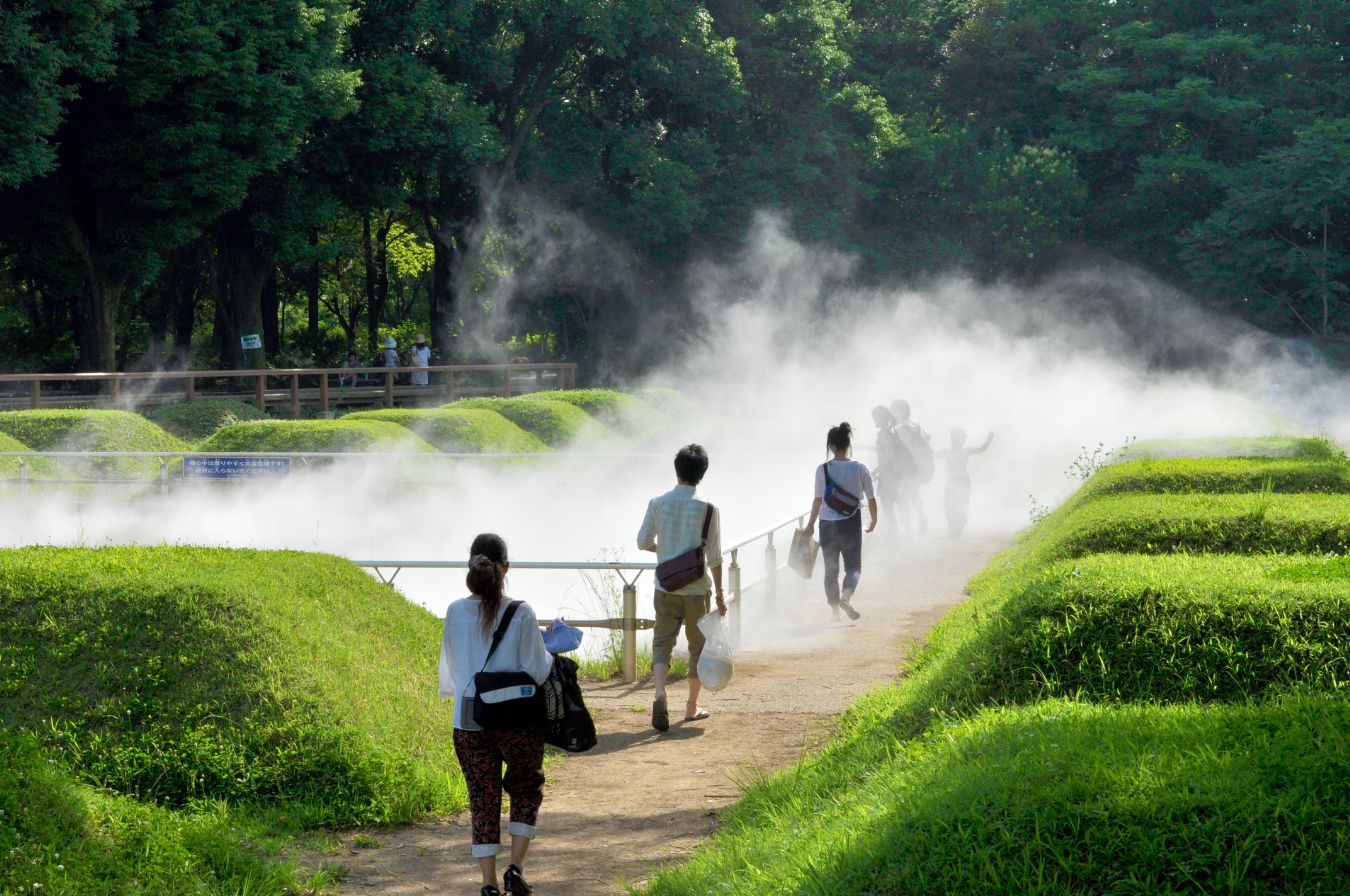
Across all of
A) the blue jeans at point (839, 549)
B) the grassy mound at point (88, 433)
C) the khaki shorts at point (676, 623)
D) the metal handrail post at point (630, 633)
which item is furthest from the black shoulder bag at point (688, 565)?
the grassy mound at point (88, 433)

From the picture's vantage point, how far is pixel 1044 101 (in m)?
54.5

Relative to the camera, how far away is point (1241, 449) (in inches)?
683

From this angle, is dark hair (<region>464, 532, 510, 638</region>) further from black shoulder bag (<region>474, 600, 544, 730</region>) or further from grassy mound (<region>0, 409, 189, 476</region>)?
grassy mound (<region>0, 409, 189, 476</region>)

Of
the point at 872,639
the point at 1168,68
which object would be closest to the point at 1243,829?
the point at 872,639

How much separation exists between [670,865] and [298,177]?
113 feet

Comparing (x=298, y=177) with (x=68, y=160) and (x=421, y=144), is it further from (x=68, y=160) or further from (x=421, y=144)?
(x=68, y=160)

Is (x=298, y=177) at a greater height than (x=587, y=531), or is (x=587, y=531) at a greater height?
(x=298, y=177)

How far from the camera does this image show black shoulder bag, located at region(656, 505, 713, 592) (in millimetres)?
9258

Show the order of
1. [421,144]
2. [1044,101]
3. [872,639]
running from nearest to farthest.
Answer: [872,639] < [421,144] < [1044,101]

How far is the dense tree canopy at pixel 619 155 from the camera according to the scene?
33094mm

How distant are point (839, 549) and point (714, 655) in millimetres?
4323

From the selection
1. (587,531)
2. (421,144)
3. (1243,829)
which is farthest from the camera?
(421,144)

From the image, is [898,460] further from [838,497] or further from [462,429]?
[462,429]

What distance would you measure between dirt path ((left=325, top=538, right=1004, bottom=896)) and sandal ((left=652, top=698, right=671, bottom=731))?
0.09 metres
